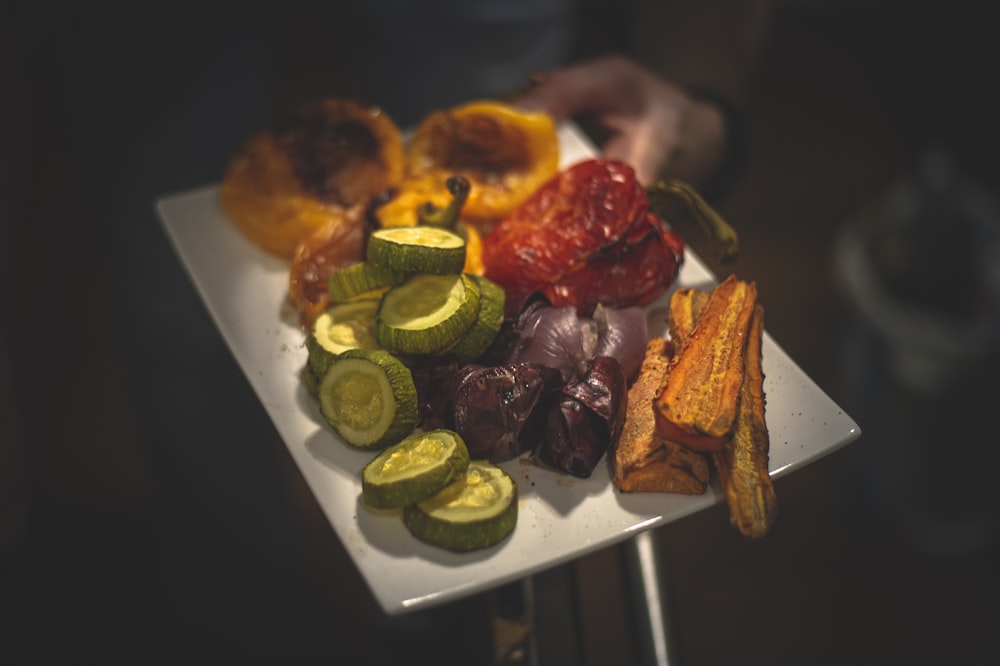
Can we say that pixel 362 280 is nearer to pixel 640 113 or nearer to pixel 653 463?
pixel 653 463

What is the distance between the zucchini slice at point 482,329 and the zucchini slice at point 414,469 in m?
0.19

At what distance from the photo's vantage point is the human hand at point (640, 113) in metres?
2.42

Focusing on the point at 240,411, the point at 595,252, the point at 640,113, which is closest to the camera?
the point at 595,252

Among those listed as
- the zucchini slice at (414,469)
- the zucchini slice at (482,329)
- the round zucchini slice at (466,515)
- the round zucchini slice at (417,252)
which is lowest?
the round zucchini slice at (466,515)

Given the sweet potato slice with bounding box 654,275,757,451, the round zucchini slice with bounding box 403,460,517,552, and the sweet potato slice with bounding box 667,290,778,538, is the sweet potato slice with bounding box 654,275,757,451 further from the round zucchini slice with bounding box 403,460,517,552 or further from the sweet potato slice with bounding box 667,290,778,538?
the round zucchini slice with bounding box 403,460,517,552

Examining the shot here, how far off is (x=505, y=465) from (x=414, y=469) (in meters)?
0.21

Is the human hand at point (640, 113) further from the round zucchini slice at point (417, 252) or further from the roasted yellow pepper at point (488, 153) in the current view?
the round zucchini slice at point (417, 252)

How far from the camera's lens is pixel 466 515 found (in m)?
1.46

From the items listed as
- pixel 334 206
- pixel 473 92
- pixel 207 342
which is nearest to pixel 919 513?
pixel 473 92

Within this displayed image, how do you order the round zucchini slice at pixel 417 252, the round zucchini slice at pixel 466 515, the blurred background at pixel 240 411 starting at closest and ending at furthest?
the round zucchini slice at pixel 466 515 → the round zucchini slice at pixel 417 252 → the blurred background at pixel 240 411

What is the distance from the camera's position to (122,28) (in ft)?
8.86

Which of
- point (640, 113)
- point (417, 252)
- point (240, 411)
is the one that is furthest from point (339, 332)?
point (240, 411)

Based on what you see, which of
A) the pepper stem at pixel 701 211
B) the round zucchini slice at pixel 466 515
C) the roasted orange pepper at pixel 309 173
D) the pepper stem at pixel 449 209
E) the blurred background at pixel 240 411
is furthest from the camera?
the blurred background at pixel 240 411

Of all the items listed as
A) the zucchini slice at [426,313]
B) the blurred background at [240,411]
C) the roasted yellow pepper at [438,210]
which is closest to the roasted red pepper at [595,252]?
the roasted yellow pepper at [438,210]
